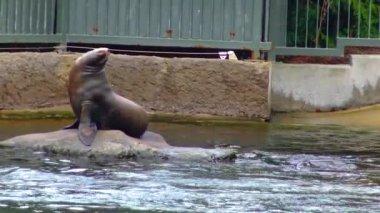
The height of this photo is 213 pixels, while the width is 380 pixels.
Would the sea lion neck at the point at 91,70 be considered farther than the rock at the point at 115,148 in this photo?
Yes

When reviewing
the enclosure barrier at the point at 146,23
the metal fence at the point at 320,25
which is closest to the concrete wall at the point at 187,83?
the enclosure barrier at the point at 146,23

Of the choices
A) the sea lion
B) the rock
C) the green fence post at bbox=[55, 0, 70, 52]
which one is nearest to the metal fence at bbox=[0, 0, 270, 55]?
the green fence post at bbox=[55, 0, 70, 52]

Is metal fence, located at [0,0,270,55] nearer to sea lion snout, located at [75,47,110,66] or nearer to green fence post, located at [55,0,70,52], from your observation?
green fence post, located at [55,0,70,52]

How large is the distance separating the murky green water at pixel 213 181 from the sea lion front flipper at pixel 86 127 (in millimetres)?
337

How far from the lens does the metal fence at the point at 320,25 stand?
12.7 meters

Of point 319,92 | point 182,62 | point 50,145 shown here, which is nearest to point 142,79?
point 182,62

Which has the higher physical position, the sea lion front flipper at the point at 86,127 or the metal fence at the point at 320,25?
the metal fence at the point at 320,25

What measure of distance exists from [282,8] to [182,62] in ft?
5.45

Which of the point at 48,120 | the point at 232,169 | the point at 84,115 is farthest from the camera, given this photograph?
the point at 48,120

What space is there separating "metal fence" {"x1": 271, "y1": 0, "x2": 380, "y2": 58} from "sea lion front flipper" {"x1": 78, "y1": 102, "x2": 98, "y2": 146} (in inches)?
156

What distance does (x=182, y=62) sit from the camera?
11.7m

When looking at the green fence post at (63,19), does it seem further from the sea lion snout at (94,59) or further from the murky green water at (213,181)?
the sea lion snout at (94,59)

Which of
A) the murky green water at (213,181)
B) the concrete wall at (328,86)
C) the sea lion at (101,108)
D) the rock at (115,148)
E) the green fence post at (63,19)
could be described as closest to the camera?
the murky green water at (213,181)

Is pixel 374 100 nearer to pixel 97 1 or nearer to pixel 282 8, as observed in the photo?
pixel 282 8
